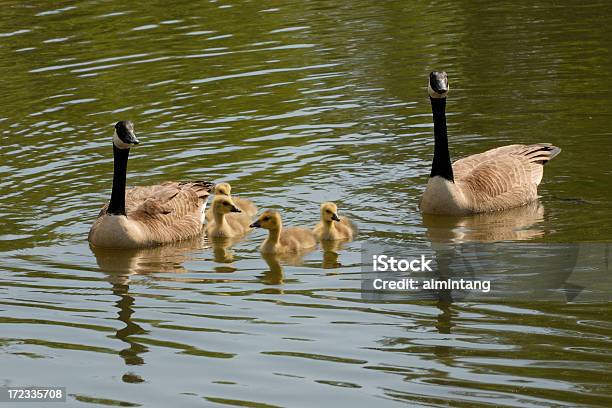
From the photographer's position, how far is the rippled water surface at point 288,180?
9531 millimetres

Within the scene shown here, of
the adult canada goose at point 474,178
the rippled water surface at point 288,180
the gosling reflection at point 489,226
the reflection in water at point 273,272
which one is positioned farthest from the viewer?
the adult canada goose at point 474,178

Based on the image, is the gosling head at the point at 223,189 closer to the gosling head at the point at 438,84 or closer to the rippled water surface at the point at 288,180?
the rippled water surface at the point at 288,180

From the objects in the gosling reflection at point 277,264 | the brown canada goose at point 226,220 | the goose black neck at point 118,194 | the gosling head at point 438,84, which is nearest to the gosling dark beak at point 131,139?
the goose black neck at point 118,194

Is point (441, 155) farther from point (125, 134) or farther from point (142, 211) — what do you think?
point (125, 134)

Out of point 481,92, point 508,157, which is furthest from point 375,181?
point 481,92

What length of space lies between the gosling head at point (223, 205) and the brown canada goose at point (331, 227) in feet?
3.28

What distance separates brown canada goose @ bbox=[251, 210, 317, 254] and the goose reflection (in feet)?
3.07

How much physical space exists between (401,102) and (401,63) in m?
2.35

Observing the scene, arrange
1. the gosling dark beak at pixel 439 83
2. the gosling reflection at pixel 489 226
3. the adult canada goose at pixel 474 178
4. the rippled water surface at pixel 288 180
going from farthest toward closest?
the gosling dark beak at pixel 439 83, the adult canada goose at pixel 474 178, the gosling reflection at pixel 489 226, the rippled water surface at pixel 288 180

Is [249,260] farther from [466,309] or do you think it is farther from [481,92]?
[481,92]

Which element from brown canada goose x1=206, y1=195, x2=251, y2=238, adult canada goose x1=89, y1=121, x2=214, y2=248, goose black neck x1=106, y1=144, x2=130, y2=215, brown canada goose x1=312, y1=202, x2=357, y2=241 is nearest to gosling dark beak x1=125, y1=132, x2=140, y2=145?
adult canada goose x1=89, y1=121, x2=214, y2=248

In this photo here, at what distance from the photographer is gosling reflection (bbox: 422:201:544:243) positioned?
529 inches

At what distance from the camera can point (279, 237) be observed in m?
13.2

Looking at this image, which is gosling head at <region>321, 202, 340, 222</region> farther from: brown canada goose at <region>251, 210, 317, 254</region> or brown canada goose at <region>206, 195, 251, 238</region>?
brown canada goose at <region>206, 195, 251, 238</region>
